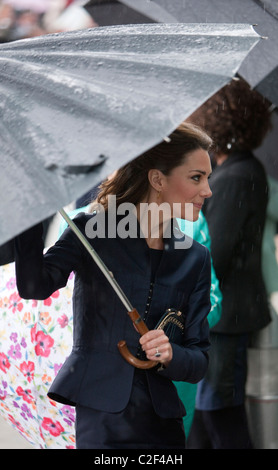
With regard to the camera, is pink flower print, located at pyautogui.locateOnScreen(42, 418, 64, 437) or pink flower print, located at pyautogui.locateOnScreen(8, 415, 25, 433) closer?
pink flower print, located at pyautogui.locateOnScreen(42, 418, 64, 437)

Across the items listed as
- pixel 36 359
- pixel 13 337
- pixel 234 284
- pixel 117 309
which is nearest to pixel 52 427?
pixel 36 359

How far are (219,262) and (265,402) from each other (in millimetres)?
908

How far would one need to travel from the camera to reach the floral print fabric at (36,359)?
333cm

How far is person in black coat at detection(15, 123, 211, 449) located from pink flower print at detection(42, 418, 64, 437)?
50 cm

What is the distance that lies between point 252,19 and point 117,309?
1.50 metres

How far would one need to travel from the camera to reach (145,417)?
2.81 metres

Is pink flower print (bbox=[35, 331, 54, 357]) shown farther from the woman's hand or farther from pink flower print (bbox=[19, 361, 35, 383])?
the woman's hand

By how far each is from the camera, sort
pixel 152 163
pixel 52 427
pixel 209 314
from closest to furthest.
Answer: pixel 152 163 < pixel 52 427 < pixel 209 314

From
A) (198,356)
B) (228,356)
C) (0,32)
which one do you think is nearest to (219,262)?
(228,356)

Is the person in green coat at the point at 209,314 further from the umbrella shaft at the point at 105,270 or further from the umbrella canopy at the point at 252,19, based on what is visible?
the umbrella shaft at the point at 105,270

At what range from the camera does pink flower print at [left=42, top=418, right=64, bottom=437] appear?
334 cm

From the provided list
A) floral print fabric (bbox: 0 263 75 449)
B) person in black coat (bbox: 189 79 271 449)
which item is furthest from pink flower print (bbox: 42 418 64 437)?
person in black coat (bbox: 189 79 271 449)

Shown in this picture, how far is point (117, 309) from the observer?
9.37 feet

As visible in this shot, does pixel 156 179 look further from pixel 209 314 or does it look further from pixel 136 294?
pixel 209 314
